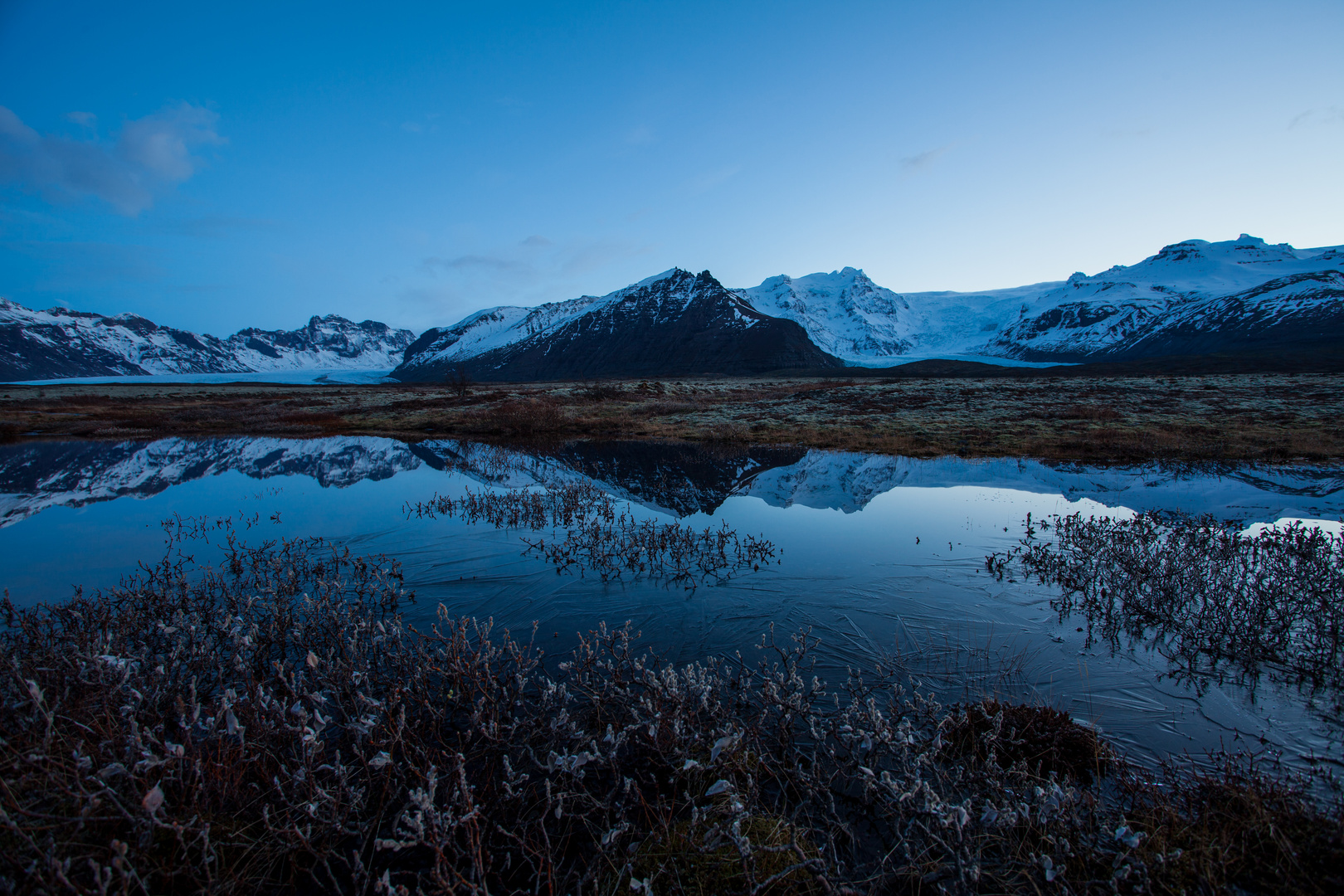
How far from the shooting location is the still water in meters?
6.79

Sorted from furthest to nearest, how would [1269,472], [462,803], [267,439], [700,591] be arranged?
[267,439] < [1269,472] < [700,591] < [462,803]

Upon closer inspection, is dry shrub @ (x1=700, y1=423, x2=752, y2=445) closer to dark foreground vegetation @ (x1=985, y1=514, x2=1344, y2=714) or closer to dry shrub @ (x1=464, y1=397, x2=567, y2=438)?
dry shrub @ (x1=464, y1=397, x2=567, y2=438)

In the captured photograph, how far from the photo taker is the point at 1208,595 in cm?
875

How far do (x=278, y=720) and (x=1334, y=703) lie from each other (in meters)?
11.6

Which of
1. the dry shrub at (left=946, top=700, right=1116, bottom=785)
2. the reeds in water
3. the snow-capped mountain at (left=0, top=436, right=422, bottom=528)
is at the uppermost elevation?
the snow-capped mountain at (left=0, top=436, right=422, bottom=528)

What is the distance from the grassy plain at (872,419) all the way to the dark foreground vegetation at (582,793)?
76.3 ft

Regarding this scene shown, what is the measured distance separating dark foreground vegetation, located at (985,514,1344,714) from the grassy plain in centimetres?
1487

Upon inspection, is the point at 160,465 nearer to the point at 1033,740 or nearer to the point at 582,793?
the point at 582,793

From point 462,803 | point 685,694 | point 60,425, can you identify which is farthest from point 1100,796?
point 60,425

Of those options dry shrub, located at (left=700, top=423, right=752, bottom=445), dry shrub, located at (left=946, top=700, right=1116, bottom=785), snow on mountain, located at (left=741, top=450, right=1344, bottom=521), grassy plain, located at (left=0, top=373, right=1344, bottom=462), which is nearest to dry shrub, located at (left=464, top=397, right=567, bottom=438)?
grassy plain, located at (left=0, top=373, right=1344, bottom=462)

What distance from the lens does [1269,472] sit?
1953 cm

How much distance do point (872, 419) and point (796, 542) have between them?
2996 cm

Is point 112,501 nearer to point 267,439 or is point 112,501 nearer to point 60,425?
point 267,439

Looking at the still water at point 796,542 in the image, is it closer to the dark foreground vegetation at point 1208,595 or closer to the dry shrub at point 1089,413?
the dark foreground vegetation at point 1208,595
